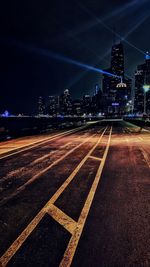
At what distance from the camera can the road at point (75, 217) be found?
3740mm

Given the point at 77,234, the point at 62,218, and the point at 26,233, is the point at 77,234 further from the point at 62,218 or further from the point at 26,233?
the point at 26,233

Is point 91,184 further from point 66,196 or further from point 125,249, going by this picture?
point 125,249

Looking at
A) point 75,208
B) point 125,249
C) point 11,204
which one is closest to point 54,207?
point 75,208

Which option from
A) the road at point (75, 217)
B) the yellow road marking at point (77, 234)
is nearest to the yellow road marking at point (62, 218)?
the road at point (75, 217)

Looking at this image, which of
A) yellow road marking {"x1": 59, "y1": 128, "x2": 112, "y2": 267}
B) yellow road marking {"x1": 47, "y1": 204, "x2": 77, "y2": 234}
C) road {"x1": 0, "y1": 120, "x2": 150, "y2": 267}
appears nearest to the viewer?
yellow road marking {"x1": 59, "y1": 128, "x2": 112, "y2": 267}

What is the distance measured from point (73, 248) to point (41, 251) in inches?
18.9

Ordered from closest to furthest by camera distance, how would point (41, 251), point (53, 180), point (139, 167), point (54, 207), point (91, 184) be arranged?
point (41, 251)
point (54, 207)
point (91, 184)
point (53, 180)
point (139, 167)

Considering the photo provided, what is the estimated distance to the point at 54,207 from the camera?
570 cm

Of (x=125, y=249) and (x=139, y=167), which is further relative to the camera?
(x=139, y=167)

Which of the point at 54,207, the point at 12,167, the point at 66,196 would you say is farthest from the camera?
the point at 12,167

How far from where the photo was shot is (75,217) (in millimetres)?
5102

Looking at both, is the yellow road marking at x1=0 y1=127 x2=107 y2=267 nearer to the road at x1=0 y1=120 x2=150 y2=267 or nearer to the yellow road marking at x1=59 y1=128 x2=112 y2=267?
the road at x1=0 y1=120 x2=150 y2=267

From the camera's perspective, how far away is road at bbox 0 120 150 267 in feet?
12.3

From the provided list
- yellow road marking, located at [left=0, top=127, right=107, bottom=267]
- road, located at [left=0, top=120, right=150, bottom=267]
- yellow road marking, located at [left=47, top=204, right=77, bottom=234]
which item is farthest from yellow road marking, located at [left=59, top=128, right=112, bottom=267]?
yellow road marking, located at [left=0, top=127, right=107, bottom=267]
